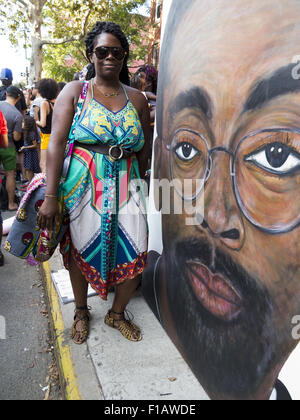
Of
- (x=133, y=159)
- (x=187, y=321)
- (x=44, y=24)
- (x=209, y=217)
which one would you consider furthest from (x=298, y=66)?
(x=44, y=24)

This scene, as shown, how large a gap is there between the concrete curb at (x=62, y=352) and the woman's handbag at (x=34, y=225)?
693mm

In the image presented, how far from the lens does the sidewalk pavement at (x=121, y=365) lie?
6.03ft

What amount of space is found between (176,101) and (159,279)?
1.26 m

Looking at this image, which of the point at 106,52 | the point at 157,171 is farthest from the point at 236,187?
the point at 106,52

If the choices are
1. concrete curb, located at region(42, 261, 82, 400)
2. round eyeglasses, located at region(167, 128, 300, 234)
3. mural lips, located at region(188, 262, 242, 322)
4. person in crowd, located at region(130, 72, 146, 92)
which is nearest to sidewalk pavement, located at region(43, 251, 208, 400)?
concrete curb, located at region(42, 261, 82, 400)

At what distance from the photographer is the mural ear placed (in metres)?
2.33

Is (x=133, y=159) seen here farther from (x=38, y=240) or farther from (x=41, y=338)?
(x=41, y=338)

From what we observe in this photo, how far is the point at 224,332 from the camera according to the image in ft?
5.30

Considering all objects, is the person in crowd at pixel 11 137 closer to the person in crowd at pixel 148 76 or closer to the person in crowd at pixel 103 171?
the person in crowd at pixel 148 76

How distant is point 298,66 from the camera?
3.67ft

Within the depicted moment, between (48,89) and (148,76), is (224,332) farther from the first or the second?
(48,89)

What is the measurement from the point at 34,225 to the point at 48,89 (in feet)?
11.1

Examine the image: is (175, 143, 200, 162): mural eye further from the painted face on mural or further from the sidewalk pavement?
the sidewalk pavement

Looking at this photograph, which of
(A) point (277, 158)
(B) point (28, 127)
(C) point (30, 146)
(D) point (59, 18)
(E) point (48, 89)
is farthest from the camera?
(D) point (59, 18)
